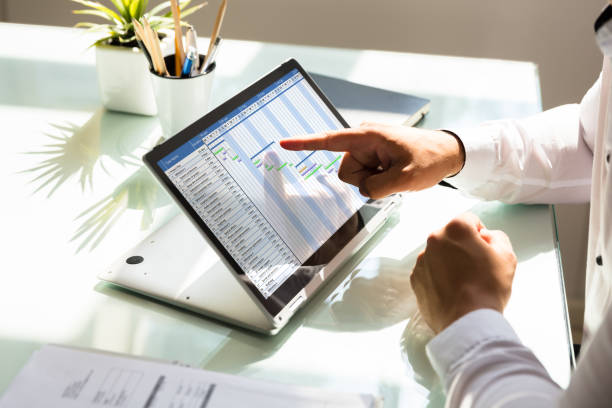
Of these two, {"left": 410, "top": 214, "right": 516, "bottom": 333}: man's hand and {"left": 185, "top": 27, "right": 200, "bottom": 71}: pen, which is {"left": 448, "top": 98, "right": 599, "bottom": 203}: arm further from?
{"left": 185, "top": 27, "right": 200, "bottom": 71}: pen

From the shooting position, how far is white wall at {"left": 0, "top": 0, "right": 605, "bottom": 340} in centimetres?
214

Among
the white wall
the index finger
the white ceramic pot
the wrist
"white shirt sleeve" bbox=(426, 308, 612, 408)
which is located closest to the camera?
"white shirt sleeve" bbox=(426, 308, 612, 408)

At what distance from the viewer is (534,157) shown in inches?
43.9

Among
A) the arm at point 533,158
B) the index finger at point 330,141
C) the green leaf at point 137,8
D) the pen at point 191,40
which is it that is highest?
the green leaf at point 137,8

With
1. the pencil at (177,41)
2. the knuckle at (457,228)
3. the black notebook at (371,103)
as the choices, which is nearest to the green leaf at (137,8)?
the pencil at (177,41)

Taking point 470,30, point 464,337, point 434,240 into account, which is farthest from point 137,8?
point 470,30

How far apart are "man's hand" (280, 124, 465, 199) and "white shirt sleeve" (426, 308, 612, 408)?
0.28 m

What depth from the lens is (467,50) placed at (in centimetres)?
224

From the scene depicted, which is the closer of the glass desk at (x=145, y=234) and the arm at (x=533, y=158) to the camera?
the glass desk at (x=145, y=234)

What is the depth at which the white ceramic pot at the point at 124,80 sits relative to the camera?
48.1 inches

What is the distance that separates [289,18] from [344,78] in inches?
36.1

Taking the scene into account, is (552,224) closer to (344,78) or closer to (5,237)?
(344,78)

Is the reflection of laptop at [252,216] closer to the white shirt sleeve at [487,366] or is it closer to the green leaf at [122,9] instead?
the white shirt sleeve at [487,366]

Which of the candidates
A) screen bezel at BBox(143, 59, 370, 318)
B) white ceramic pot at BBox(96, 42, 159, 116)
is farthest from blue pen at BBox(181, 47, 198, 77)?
screen bezel at BBox(143, 59, 370, 318)
